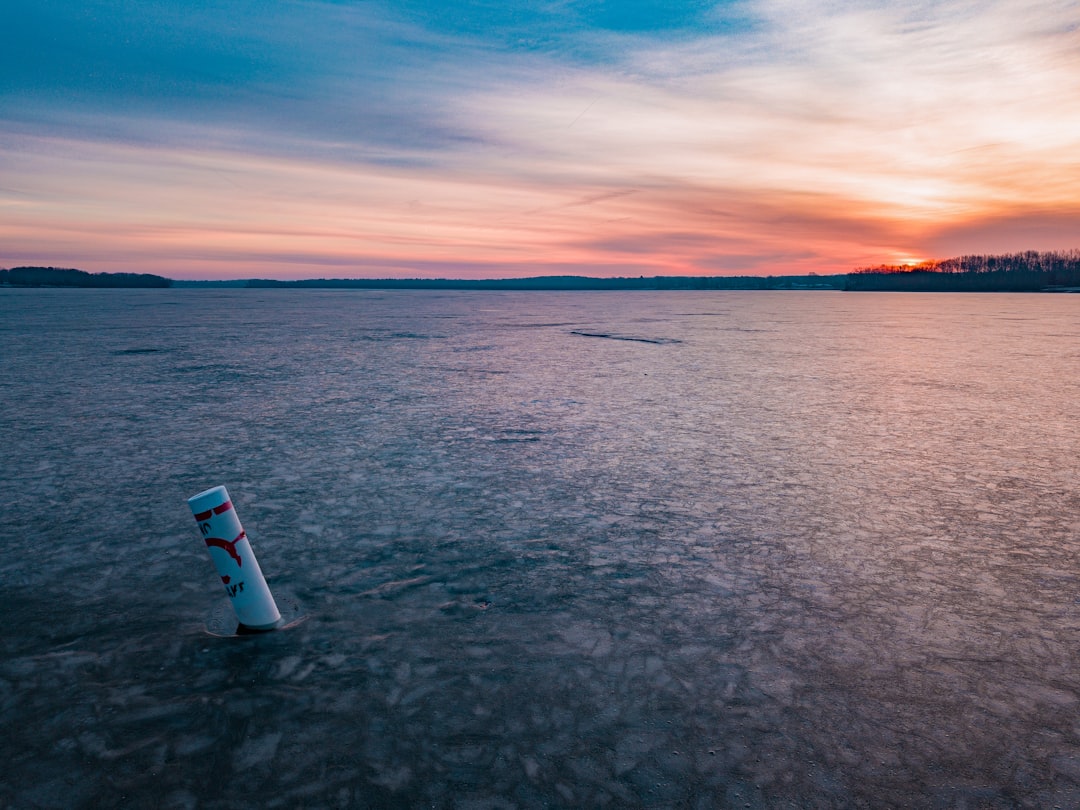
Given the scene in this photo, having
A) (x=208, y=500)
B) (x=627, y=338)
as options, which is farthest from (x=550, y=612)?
(x=627, y=338)

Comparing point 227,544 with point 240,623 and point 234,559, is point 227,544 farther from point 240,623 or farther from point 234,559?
point 240,623

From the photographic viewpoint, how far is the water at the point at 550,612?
206 cm

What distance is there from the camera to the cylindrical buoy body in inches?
105

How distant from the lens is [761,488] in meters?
4.81

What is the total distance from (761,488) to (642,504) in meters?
0.97

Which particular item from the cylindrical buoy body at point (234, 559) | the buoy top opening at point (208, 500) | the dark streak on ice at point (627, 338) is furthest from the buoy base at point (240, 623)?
the dark streak on ice at point (627, 338)

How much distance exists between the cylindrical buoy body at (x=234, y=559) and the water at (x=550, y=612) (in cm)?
16

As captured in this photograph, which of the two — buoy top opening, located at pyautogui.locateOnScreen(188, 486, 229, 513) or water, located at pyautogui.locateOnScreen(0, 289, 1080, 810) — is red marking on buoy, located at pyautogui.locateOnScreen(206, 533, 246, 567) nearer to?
buoy top opening, located at pyautogui.locateOnScreen(188, 486, 229, 513)

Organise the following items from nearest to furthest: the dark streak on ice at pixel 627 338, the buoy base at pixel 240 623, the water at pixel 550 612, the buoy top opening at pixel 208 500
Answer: the water at pixel 550 612, the buoy top opening at pixel 208 500, the buoy base at pixel 240 623, the dark streak on ice at pixel 627 338

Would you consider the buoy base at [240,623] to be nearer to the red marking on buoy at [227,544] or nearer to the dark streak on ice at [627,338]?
the red marking on buoy at [227,544]

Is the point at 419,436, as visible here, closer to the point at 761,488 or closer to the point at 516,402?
the point at 516,402

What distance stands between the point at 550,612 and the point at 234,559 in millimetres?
1401

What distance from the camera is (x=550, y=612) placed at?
3.04 metres

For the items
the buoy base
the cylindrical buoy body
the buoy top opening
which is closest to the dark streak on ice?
the buoy base
